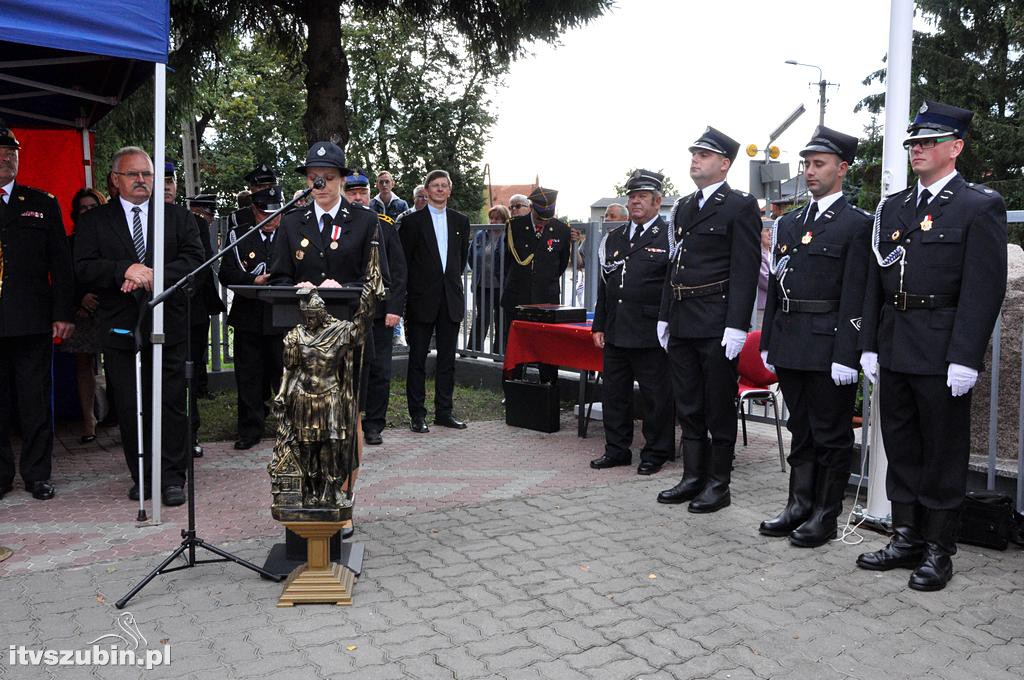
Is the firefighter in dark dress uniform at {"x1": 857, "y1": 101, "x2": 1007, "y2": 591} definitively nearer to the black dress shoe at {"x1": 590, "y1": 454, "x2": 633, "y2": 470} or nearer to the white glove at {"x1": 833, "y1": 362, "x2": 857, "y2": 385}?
the white glove at {"x1": 833, "y1": 362, "x2": 857, "y2": 385}

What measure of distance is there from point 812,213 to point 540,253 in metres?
4.48

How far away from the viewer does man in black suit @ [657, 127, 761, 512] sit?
18.4ft

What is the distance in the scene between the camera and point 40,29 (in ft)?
15.7

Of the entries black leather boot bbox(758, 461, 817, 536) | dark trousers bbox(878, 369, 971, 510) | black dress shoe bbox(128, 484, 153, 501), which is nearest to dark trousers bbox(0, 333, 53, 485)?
black dress shoe bbox(128, 484, 153, 501)

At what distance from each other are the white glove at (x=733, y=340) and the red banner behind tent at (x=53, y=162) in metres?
5.94

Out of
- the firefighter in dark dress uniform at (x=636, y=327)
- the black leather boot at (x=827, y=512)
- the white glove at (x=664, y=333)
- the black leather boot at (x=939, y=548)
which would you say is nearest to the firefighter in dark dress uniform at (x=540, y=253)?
the firefighter in dark dress uniform at (x=636, y=327)

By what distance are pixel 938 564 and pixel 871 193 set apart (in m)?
25.1

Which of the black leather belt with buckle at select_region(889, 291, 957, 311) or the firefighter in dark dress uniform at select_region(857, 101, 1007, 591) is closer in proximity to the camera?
the firefighter in dark dress uniform at select_region(857, 101, 1007, 591)

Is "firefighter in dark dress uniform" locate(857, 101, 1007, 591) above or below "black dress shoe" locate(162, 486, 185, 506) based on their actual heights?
above

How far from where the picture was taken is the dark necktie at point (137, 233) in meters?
5.91

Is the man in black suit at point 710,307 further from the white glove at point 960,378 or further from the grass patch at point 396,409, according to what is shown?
the grass patch at point 396,409

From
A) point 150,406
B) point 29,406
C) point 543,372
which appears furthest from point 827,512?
point 29,406

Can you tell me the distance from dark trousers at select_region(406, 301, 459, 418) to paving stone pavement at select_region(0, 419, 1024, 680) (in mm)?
2458

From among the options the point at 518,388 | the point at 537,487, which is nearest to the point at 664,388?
the point at 537,487
